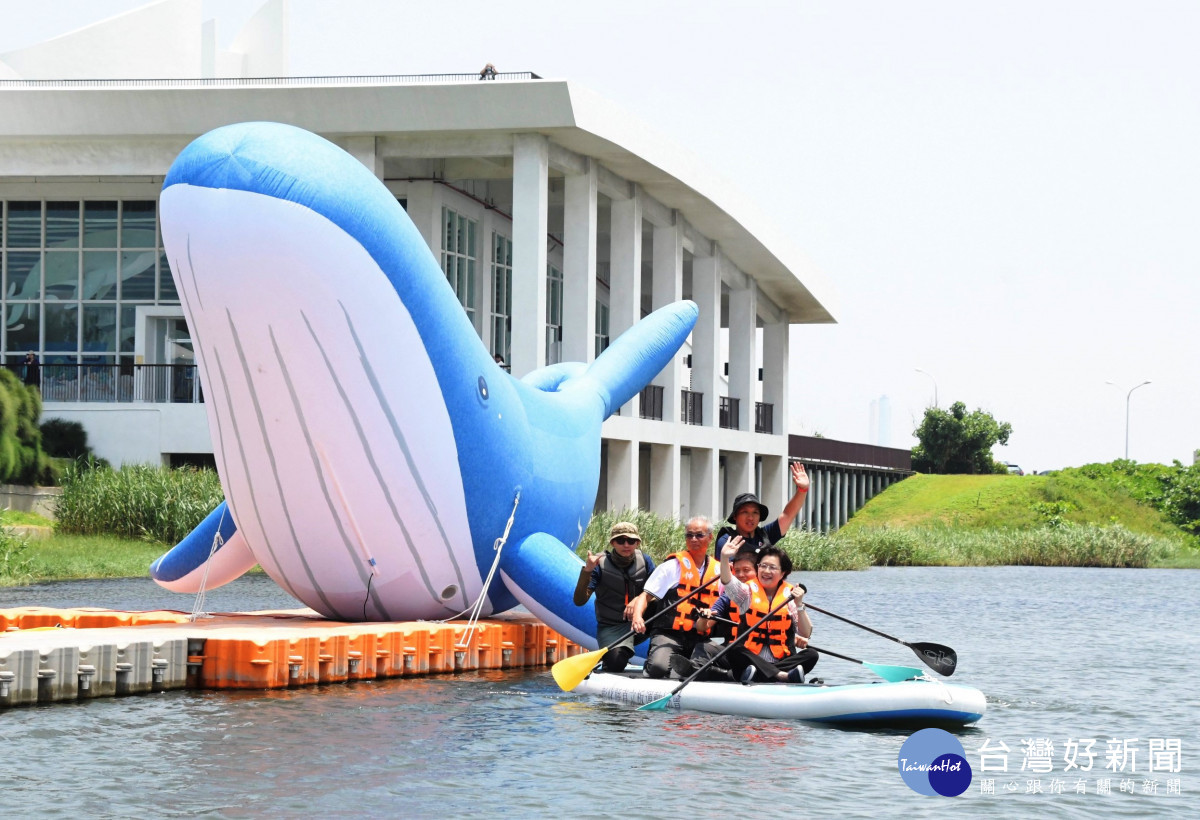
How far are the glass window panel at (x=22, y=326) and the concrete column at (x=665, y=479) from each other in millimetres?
14918

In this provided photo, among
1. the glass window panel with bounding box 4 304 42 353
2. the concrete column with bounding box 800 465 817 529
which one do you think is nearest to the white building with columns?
the glass window panel with bounding box 4 304 42 353

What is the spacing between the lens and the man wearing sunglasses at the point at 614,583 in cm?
1332

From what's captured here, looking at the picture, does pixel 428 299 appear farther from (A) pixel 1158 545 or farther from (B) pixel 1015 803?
(A) pixel 1158 545

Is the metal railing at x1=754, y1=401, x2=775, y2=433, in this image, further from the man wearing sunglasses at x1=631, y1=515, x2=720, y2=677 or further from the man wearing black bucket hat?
the man wearing sunglasses at x1=631, y1=515, x2=720, y2=677

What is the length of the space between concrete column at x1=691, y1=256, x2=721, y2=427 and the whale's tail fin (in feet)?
75.5

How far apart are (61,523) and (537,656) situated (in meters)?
16.7

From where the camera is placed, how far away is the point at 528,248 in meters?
32.3

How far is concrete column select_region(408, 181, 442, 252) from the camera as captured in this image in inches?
1380

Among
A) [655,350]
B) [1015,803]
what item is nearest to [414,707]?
[1015,803]

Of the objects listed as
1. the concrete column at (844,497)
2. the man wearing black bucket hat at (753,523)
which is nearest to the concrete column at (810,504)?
the concrete column at (844,497)

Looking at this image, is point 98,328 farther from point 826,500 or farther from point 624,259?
point 826,500

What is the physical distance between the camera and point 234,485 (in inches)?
545

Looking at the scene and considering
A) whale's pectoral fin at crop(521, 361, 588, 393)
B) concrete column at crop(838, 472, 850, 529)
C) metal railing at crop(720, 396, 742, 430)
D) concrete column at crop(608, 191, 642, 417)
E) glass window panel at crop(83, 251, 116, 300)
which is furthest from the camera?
concrete column at crop(838, 472, 850, 529)

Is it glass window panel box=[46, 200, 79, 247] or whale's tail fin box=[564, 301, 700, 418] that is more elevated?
glass window panel box=[46, 200, 79, 247]
